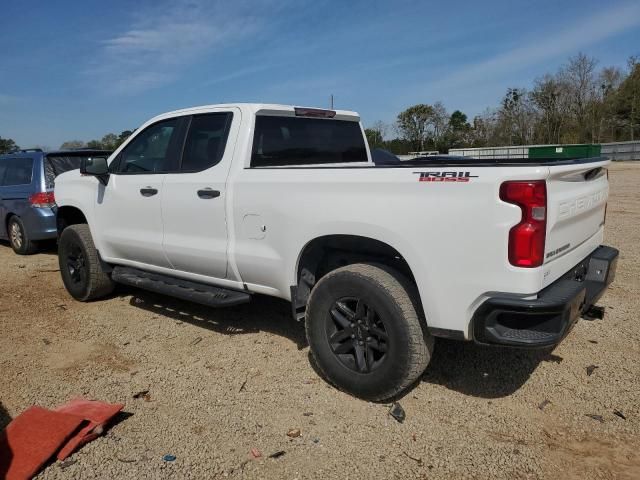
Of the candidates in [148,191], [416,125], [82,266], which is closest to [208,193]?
[148,191]

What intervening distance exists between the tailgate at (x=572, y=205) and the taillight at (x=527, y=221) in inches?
2.8

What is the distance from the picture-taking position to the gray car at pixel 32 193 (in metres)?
8.48

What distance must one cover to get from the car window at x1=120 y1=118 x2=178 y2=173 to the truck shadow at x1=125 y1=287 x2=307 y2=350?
4.97 ft

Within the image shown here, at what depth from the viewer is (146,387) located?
153 inches

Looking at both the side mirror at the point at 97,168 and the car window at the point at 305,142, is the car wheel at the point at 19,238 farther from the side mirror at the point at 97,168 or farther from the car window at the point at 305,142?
the car window at the point at 305,142

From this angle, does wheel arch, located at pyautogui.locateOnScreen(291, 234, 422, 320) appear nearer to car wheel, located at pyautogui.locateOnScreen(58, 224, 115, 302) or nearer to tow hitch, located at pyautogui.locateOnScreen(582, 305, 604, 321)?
tow hitch, located at pyautogui.locateOnScreen(582, 305, 604, 321)

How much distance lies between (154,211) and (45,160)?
4.72m

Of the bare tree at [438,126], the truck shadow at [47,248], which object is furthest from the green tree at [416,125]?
the truck shadow at [47,248]

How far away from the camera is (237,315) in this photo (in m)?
5.43

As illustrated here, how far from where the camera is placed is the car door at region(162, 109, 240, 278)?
432cm

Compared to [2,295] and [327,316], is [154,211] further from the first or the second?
[2,295]

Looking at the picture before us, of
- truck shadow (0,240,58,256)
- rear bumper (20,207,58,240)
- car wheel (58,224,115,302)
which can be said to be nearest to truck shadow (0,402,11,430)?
car wheel (58,224,115,302)

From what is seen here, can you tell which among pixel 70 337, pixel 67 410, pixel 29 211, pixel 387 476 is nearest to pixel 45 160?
pixel 29 211

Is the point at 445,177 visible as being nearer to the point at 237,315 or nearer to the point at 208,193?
the point at 208,193
